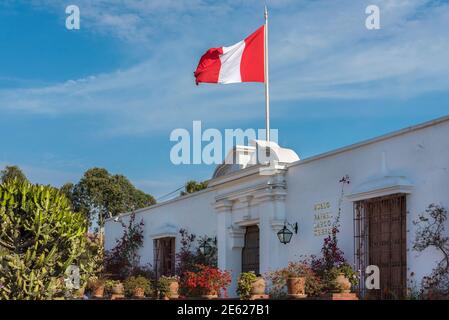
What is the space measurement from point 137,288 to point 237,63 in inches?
269

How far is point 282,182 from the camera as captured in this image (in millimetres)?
18453

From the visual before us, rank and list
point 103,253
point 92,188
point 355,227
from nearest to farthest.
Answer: point 355,227 < point 103,253 < point 92,188

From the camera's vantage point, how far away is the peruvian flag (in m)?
20.4

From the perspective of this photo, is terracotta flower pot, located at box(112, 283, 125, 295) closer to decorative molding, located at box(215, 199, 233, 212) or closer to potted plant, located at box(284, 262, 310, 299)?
decorative molding, located at box(215, 199, 233, 212)

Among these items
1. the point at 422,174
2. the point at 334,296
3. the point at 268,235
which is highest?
the point at 422,174

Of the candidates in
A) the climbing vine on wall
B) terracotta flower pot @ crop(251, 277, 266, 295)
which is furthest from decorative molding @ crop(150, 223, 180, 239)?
the climbing vine on wall

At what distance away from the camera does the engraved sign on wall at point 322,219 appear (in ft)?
55.0

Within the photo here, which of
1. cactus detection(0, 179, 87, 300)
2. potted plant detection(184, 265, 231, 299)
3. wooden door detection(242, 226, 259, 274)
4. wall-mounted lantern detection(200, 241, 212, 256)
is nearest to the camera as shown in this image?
cactus detection(0, 179, 87, 300)

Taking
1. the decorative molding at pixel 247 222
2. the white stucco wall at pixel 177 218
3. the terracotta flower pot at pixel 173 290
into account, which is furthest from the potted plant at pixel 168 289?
the white stucco wall at pixel 177 218

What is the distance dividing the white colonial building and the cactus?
5.59 metres

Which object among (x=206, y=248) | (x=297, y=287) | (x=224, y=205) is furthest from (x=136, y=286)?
(x=297, y=287)

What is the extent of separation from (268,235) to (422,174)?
5.28 metres

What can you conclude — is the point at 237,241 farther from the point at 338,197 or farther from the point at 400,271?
the point at 400,271
